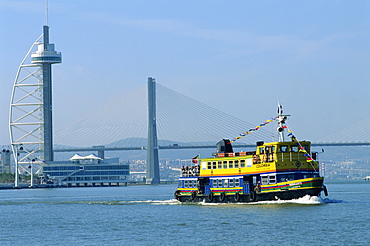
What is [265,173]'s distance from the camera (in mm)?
63219

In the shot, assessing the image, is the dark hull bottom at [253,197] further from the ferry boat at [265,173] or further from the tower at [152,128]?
the tower at [152,128]

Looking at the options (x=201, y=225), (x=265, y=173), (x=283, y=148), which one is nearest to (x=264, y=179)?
(x=265, y=173)

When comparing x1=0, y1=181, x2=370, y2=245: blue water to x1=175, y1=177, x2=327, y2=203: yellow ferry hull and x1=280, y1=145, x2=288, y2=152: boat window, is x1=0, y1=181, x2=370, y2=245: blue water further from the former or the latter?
x1=280, y1=145, x2=288, y2=152: boat window

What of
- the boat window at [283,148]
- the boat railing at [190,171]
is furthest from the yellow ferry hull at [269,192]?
the boat window at [283,148]

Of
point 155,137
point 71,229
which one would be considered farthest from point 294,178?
point 155,137

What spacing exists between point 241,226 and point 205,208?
1487 cm

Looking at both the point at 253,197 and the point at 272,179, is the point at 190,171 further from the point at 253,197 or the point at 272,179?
the point at 272,179

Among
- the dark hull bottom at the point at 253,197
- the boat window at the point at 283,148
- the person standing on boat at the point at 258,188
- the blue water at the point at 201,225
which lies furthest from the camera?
the person standing on boat at the point at 258,188

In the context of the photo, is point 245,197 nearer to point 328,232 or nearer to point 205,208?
point 205,208

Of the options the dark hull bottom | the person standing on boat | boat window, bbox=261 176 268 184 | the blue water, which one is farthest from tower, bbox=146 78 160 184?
boat window, bbox=261 176 268 184

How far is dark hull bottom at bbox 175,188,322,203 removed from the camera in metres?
61.6

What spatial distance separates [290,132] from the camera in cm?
6347

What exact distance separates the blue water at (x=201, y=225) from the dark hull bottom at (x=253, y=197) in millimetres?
504

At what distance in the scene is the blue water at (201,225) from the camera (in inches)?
1758
